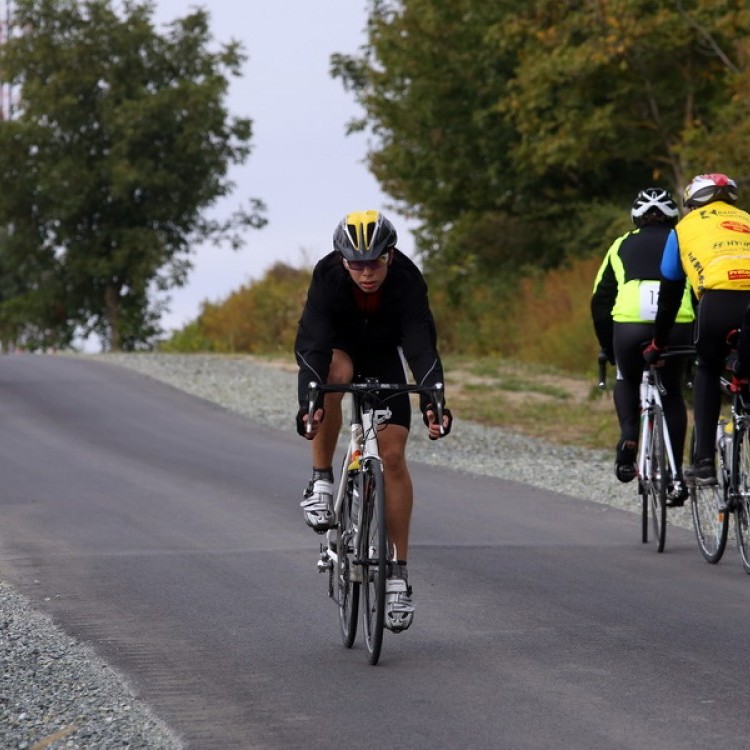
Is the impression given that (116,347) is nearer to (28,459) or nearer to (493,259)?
(493,259)

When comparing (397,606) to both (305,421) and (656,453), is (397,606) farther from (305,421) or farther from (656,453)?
(656,453)

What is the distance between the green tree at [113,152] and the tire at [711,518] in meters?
45.7

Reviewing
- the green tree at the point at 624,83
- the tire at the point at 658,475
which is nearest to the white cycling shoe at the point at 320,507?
the tire at the point at 658,475

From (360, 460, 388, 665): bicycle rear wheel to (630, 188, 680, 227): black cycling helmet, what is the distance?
432cm

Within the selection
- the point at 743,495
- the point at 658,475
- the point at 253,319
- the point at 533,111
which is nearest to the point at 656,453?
the point at 658,475

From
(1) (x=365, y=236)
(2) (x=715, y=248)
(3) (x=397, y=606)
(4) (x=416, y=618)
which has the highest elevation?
(2) (x=715, y=248)

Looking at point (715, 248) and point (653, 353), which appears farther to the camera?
point (653, 353)

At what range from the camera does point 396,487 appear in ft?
25.2

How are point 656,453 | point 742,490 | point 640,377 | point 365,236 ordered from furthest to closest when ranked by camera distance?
point 640,377
point 656,453
point 742,490
point 365,236

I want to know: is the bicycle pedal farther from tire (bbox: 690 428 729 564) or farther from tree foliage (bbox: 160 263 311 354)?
tree foliage (bbox: 160 263 311 354)

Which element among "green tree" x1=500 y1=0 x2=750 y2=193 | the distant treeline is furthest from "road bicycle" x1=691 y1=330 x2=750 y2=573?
the distant treeline

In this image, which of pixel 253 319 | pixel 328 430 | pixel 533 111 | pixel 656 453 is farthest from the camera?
pixel 253 319

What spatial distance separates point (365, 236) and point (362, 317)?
473mm

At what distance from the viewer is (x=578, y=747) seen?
5984 mm
